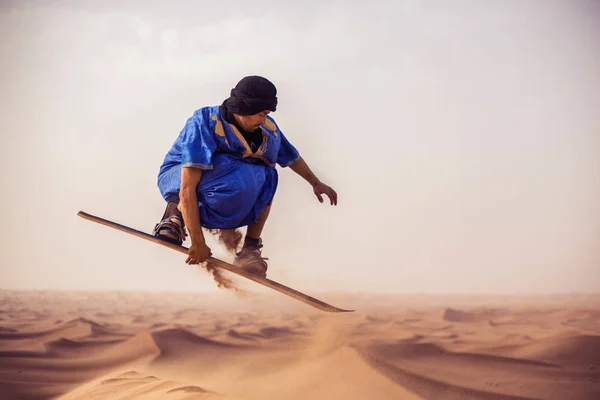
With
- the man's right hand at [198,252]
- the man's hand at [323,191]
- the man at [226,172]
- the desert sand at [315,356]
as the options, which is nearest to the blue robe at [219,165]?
the man at [226,172]

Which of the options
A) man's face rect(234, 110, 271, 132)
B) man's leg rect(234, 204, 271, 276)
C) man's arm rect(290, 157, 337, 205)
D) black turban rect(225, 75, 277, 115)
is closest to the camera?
black turban rect(225, 75, 277, 115)

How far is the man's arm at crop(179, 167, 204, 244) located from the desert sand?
959mm

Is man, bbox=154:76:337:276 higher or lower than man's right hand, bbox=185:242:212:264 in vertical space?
higher

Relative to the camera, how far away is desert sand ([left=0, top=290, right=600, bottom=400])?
3754 millimetres

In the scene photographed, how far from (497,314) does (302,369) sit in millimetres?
3388

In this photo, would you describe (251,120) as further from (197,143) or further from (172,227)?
(172,227)

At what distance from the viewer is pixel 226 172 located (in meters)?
3.55

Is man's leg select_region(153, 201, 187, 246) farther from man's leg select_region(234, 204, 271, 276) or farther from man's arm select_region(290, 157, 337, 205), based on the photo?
man's arm select_region(290, 157, 337, 205)

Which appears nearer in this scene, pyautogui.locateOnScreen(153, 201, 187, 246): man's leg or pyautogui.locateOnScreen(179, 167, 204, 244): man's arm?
pyautogui.locateOnScreen(179, 167, 204, 244): man's arm

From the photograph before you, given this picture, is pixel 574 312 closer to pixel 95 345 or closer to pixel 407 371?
pixel 407 371

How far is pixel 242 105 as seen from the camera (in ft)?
11.1

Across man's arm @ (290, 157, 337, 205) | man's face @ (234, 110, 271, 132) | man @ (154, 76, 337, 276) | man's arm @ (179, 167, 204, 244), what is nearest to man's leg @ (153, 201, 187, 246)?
man @ (154, 76, 337, 276)

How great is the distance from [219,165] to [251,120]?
32cm

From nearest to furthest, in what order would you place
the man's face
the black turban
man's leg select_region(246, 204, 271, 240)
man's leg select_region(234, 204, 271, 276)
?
the black turban < the man's face < man's leg select_region(234, 204, 271, 276) < man's leg select_region(246, 204, 271, 240)
